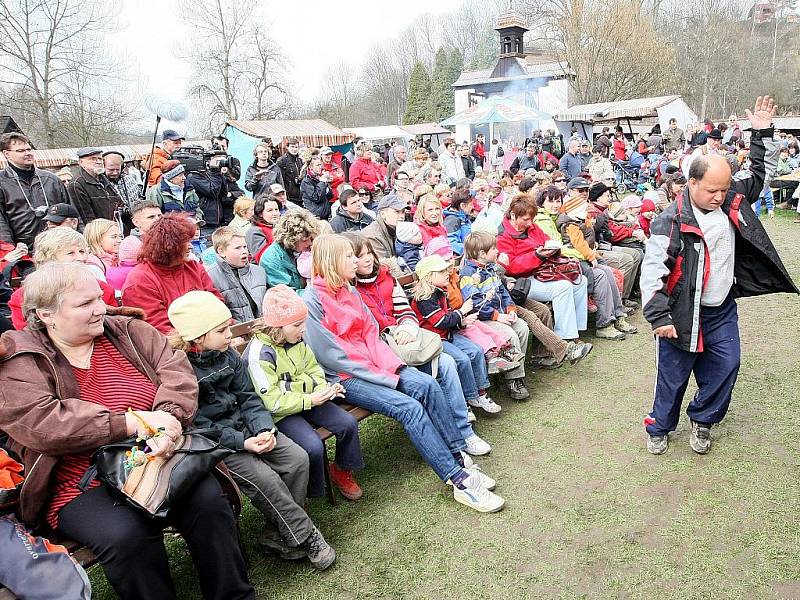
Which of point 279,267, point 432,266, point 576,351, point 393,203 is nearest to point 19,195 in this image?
point 279,267

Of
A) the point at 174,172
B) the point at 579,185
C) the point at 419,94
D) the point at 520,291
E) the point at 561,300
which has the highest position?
the point at 419,94

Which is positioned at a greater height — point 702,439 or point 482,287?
point 482,287

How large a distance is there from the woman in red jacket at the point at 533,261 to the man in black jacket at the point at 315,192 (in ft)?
13.2

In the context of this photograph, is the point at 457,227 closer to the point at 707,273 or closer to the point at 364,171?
the point at 707,273

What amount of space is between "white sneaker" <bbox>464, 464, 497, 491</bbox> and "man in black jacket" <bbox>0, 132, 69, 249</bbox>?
15.9 feet

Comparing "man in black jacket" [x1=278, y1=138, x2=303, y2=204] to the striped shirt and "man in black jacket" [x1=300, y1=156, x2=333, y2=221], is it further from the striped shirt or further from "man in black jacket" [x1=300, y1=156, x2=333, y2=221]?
the striped shirt

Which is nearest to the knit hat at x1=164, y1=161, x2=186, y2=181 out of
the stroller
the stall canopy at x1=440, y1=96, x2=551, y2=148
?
the stroller

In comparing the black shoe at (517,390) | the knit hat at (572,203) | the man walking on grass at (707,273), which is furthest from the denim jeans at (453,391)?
the knit hat at (572,203)

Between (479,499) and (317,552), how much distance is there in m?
0.96

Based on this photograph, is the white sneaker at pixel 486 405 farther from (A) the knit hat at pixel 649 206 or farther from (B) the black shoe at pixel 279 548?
(A) the knit hat at pixel 649 206

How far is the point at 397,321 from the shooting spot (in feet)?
13.3

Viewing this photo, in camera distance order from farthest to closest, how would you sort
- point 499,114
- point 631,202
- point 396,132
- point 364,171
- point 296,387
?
point 396,132 → point 499,114 → point 364,171 → point 631,202 → point 296,387

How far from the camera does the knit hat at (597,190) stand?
266 inches

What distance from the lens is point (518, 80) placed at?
45.2 metres
